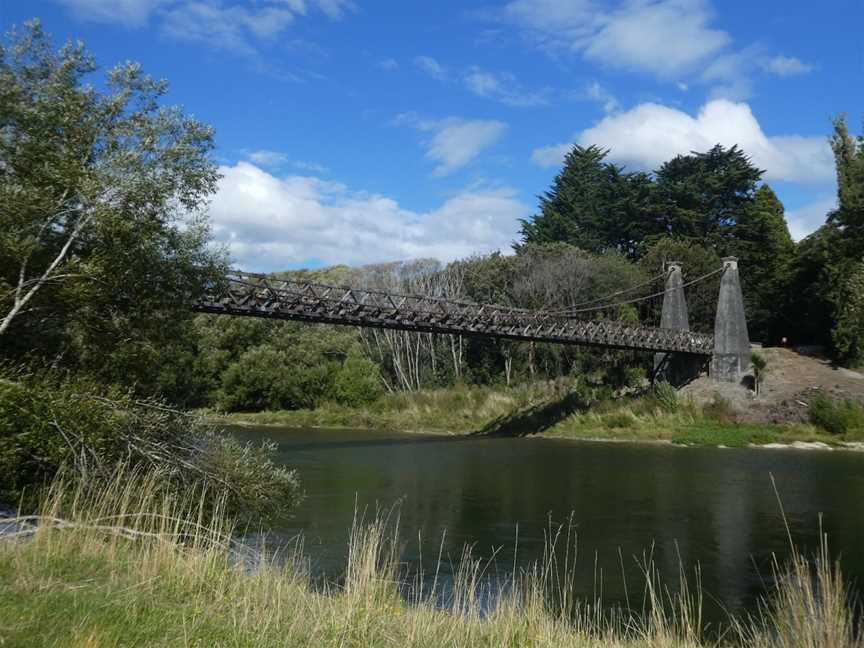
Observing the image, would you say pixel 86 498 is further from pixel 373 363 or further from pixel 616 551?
pixel 373 363

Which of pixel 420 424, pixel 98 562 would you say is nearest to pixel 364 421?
pixel 420 424

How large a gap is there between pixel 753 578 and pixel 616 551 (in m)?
1.92

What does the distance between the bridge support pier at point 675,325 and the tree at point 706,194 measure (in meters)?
7.67

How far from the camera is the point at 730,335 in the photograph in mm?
30844

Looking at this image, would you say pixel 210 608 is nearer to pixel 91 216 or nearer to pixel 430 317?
pixel 91 216

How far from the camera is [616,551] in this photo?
11000 mm

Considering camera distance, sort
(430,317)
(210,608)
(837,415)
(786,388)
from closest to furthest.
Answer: (210,608), (837,415), (430,317), (786,388)

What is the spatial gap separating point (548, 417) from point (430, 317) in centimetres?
801

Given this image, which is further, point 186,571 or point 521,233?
point 521,233

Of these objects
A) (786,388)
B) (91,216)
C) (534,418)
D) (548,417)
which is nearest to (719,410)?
(786,388)

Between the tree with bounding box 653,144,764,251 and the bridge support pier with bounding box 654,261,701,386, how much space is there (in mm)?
7671

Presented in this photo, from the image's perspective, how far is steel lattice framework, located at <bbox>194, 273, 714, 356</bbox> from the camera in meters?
21.0

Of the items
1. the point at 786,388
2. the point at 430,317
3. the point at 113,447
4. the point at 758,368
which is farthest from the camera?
the point at 758,368

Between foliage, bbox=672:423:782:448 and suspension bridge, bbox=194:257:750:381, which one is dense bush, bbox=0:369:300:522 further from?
foliage, bbox=672:423:782:448
